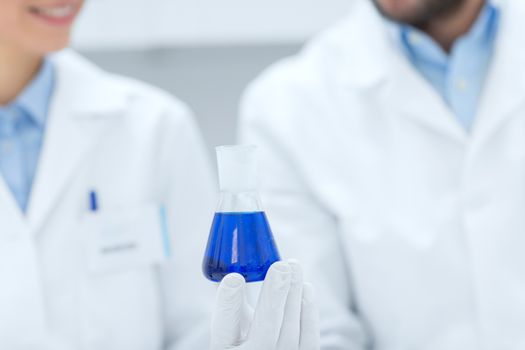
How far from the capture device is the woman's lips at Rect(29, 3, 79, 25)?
3.75ft

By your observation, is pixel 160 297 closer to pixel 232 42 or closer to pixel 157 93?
pixel 157 93

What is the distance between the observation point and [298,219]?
1.31m

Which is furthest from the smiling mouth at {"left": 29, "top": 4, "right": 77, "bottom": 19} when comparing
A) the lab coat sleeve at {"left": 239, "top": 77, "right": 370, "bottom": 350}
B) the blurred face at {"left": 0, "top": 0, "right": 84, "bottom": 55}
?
the lab coat sleeve at {"left": 239, "top": 77, "right": 370, "bottom": 350}

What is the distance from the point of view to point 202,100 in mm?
2314

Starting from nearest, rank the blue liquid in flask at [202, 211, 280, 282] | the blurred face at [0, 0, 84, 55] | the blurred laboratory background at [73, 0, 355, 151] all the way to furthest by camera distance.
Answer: the blue liquid in flask at [202, 211, 280, 282]
the blurred face at [0, 0, 84, 55]
the blurred laboratory background at [73, 0, 355, 151]

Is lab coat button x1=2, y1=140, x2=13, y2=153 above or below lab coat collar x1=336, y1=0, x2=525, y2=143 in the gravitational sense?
below

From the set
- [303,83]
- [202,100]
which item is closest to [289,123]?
[303,83]

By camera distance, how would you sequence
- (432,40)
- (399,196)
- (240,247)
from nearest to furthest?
(240,247)
(399,196)
(432,40)

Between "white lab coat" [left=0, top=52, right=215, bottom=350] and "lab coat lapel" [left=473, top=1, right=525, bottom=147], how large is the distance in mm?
524

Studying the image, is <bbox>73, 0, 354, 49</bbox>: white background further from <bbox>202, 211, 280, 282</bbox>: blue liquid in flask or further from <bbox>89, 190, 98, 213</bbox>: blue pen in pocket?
<bbox>202, 211, 280, 282</bbox>: blue liquid in flask

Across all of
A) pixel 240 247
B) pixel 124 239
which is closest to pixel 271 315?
pixel 240 247

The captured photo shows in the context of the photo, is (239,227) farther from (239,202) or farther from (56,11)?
(56,11)

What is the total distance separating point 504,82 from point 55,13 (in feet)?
2.51

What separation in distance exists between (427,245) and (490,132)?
0.22 meters
